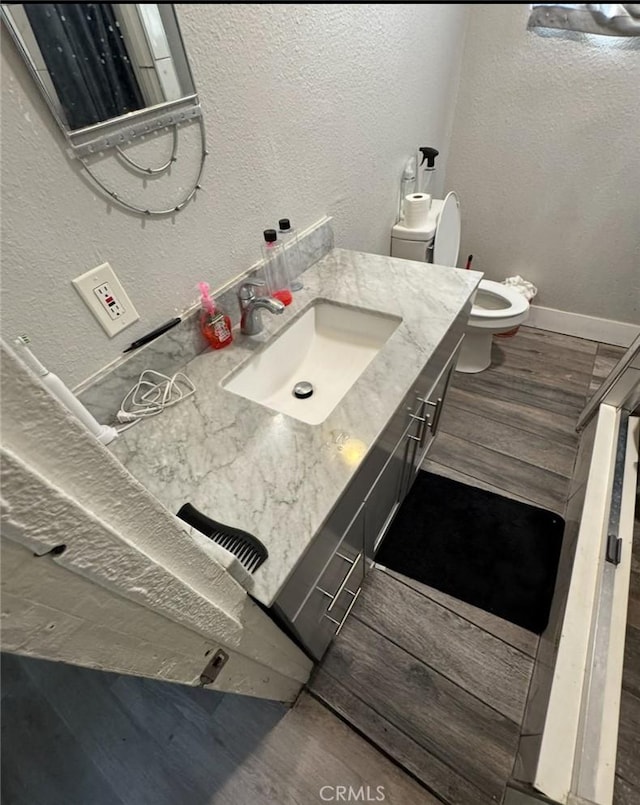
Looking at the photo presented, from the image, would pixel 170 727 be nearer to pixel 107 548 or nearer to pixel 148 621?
pixel 148 621

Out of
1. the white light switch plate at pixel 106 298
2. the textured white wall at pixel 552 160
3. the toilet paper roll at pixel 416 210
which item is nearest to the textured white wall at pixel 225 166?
the white light switch plate at pixel 106 298

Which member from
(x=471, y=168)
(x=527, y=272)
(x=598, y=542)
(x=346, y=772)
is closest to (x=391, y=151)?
(x=471, y=168)

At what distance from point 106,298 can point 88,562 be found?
0.62 metres

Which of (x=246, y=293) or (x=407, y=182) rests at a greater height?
(x=246, y=293)

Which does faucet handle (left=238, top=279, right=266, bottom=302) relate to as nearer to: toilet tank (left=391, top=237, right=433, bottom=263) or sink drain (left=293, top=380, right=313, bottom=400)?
sink drain (left=293, top=380, right=313, bottom=400)

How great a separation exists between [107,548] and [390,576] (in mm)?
1182

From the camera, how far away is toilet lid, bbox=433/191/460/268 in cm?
174

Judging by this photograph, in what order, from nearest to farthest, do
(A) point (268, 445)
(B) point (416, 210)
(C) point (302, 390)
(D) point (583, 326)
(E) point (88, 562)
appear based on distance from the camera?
(E) point (88, 562), (A) point (268, 445), (C) point (302, 390), (B) point (416, 210), (D) point (583, 326)

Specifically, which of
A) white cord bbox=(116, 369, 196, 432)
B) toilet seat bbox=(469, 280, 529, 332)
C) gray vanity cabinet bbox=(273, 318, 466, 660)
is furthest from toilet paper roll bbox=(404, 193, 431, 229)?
white cord bbox=(116, 369, 196, 432)

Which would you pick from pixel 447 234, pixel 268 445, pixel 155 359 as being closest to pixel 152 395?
pixel 155 359

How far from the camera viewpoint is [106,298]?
80cm

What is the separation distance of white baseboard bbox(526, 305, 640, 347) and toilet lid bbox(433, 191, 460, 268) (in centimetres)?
70

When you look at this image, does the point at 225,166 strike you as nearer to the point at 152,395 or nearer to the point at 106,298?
the point at 106,298

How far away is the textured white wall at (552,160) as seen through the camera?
165 cm
